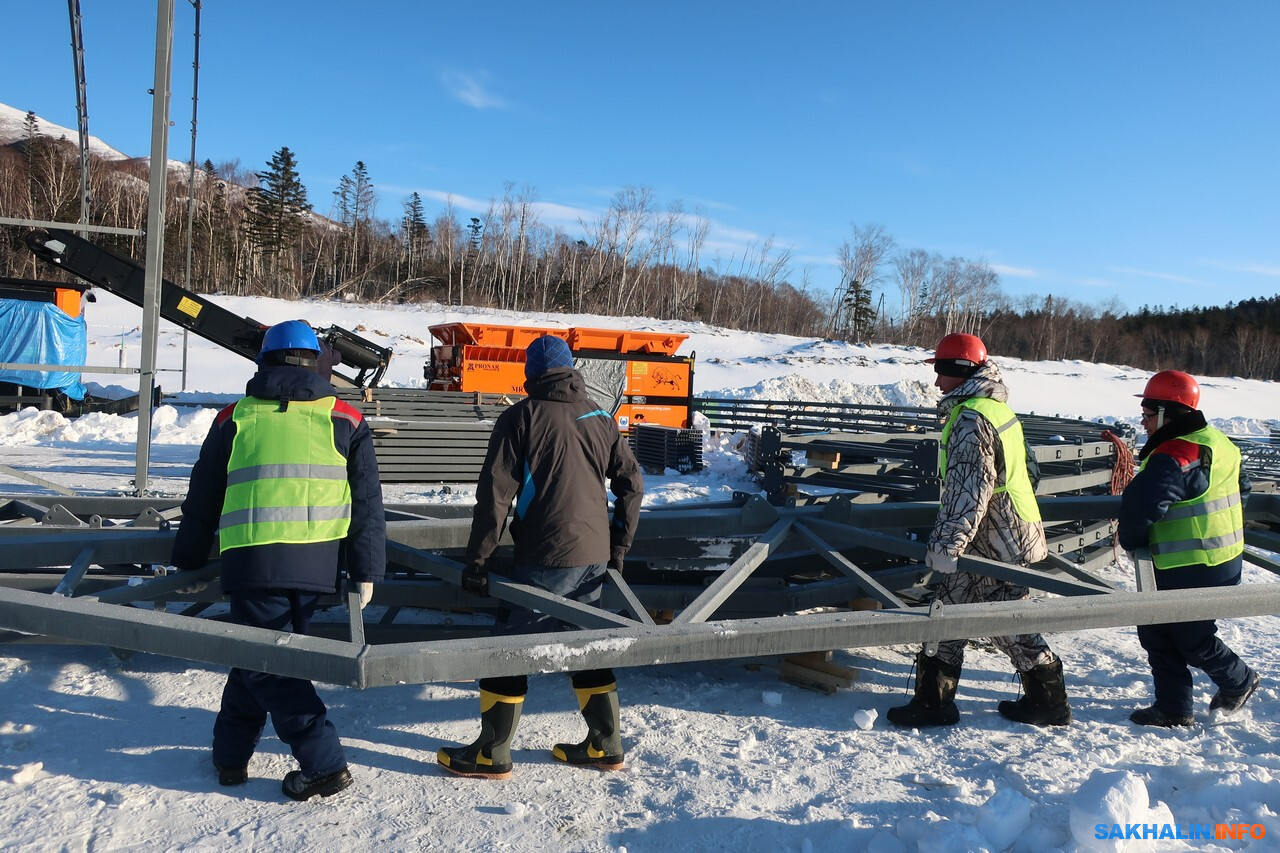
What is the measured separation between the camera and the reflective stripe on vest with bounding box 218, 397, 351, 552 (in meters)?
3.35

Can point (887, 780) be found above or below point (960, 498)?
below

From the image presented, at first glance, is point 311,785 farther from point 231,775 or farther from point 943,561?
point 943,561

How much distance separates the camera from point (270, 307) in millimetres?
37562

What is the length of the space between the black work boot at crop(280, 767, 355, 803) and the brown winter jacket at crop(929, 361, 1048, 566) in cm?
286

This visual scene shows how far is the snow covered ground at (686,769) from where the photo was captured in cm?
314

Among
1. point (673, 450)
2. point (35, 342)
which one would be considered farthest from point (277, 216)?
point (673, 450)

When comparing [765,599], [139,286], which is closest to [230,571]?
[765,599]

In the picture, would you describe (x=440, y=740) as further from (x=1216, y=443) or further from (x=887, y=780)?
(x=1216, y=443)

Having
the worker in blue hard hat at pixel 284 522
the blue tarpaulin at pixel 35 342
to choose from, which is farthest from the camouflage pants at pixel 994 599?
the blue tarpaulin at pixel 35 342

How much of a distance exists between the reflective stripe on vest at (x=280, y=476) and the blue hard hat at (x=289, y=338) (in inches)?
9.8

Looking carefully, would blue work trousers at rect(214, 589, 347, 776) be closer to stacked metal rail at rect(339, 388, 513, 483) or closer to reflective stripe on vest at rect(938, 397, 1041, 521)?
reflective stripe on vest at rect(938, 397, 1041, 521)

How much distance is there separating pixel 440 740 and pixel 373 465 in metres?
1.39

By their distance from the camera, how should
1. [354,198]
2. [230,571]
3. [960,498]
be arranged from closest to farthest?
[230,571] < [960,498] < [354,198]

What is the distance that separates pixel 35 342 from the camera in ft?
58.7
